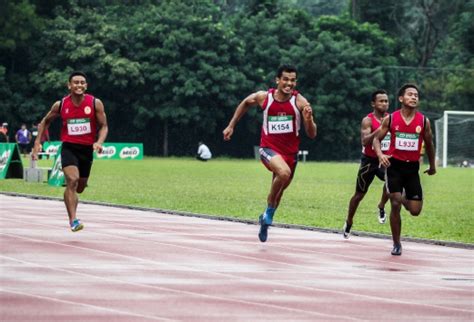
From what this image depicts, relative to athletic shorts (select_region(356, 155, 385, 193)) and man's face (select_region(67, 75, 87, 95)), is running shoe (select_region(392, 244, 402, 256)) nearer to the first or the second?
athletic shorts (select_region(356, 155, 385, 193))

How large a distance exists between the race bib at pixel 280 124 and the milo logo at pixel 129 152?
169ft

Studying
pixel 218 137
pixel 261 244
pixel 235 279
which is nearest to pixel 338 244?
pixel 261 244

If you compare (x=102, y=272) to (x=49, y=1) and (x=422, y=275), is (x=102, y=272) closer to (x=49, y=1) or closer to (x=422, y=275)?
(x=422, y=275)

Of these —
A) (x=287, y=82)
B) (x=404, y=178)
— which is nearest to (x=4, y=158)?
(x=287, y=82)

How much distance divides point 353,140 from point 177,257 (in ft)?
207

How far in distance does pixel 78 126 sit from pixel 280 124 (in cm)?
250

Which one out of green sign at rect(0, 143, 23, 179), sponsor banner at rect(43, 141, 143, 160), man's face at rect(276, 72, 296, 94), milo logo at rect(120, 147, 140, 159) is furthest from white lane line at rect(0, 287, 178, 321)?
milo logo at rect(120, 147, 140, 159)

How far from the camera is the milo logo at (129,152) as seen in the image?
67.4 m

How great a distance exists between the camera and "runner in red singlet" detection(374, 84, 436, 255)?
14727 millimetres

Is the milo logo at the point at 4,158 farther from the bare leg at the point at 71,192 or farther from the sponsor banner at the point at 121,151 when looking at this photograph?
the sponsor banner at the point at 121,151

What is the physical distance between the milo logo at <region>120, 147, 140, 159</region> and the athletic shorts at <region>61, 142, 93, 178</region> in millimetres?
50919

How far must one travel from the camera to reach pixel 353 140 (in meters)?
76.1

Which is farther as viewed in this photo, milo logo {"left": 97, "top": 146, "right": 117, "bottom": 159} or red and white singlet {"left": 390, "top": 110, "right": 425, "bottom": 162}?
milo logo {"left": 97, "top": 146, "right": 117, "bottom": 159}

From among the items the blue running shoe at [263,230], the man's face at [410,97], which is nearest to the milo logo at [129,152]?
the blue running shoe at [263,230]
